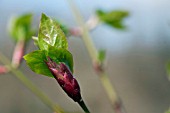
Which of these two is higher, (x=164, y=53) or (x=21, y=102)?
(x=21, y=102)

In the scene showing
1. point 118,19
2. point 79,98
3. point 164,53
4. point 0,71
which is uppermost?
point 79,98

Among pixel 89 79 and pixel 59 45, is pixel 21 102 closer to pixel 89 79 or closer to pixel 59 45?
pixel 89 79

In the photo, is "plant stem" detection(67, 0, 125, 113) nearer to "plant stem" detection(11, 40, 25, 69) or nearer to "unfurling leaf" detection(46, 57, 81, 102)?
"plant stem" detection(11, 40, 25, 69)

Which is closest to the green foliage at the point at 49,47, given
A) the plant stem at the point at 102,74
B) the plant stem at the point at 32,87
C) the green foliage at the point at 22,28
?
the plant stem at the point at 32,87

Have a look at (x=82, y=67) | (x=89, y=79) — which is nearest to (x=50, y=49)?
(x=89, y=79)

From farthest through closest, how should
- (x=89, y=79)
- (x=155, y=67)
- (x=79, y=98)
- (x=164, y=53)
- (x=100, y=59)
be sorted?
(x=164, y=53) → (x=155, y=67) → (x=89, y=79) → (x=100, y=59) → (x=79, y=98)

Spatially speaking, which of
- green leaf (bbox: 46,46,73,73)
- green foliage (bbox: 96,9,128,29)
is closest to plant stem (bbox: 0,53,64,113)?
green leaf (bbox: 46,46,73,73)

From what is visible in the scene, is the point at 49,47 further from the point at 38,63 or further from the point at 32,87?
the point at 32,87

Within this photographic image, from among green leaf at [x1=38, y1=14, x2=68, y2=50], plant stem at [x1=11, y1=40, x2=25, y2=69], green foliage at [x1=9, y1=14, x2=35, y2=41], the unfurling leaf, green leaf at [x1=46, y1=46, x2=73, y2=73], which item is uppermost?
green leaf at [x1=38, y1=14, x2=68, y2=50]
